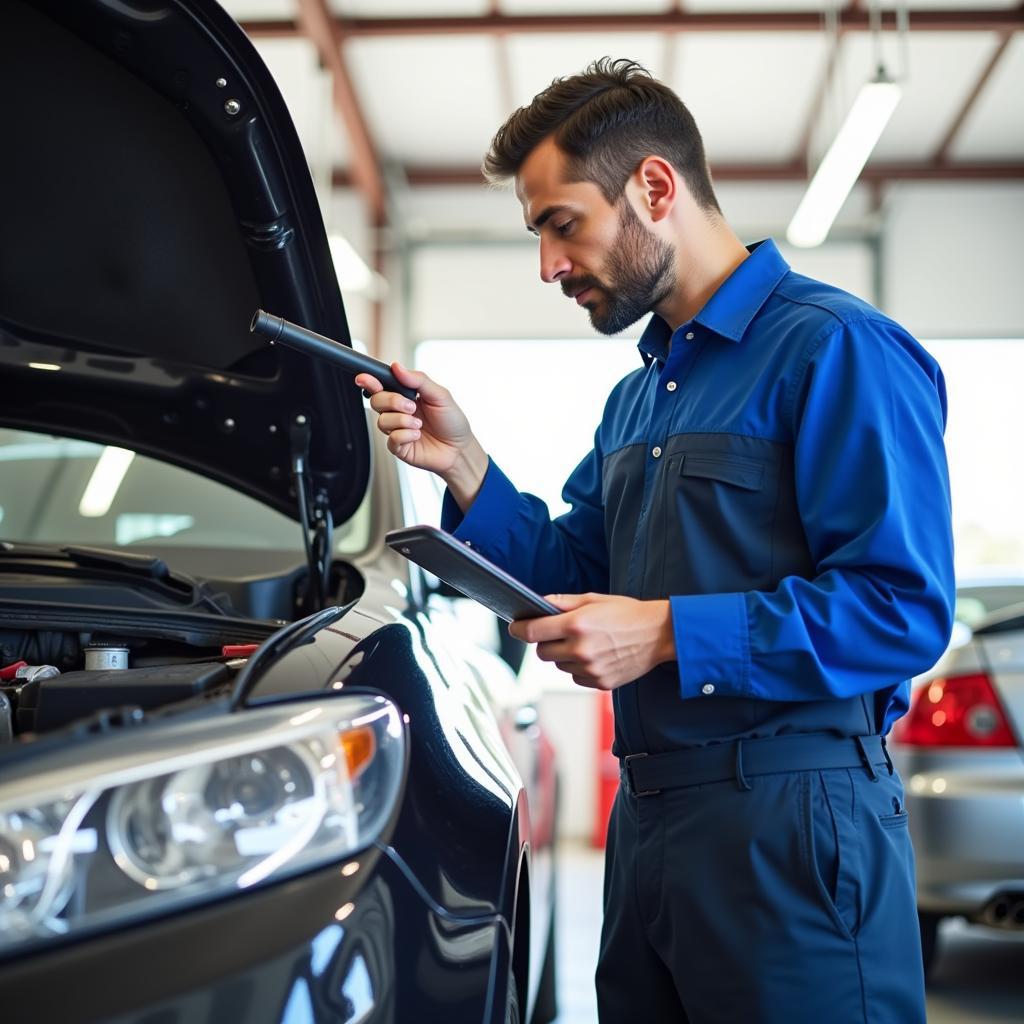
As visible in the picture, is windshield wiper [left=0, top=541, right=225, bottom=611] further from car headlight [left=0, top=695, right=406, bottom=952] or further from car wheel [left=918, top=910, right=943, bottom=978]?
car wheel [left=918, top=910, right=943, bottom=978]

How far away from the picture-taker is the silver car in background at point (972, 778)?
2.76 meters

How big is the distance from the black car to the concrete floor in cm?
108

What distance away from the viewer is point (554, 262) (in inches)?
62.4

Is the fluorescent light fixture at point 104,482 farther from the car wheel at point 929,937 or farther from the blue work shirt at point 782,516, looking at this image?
the car wheel at point 929,937

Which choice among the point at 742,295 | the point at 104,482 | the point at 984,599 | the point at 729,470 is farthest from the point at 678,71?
the point at 729,470

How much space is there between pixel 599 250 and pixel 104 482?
1.26m

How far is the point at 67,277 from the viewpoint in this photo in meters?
1.73

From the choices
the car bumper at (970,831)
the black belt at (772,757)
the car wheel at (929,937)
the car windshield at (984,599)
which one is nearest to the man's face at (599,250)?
the black belt at (772,757)

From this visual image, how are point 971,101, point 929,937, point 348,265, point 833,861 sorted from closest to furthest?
point 833,861
point 929,937
point 348,265
point 971,101

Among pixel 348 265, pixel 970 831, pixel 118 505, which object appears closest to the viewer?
pixel 118 505

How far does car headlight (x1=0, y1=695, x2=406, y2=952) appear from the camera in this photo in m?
0.83

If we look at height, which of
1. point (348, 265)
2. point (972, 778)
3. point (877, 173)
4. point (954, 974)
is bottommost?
point (954, 974)

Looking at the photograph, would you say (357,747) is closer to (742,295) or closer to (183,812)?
(183,812)

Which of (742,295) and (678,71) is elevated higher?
(678,71)
